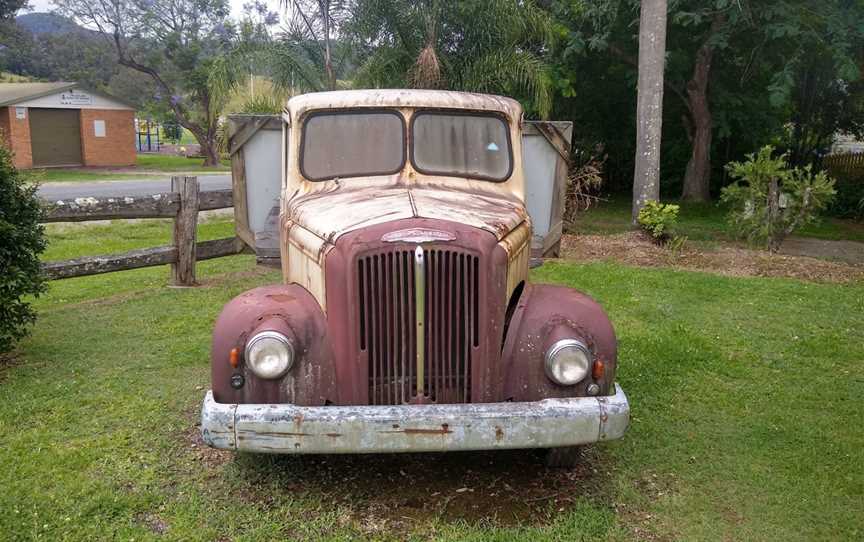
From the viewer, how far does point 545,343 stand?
3.90 metres

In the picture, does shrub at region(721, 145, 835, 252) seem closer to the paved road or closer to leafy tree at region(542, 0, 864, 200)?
leafy tree at region(542, 0, 864, 200)

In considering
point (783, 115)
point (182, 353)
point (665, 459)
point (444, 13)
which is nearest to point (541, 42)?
point (444, 13)

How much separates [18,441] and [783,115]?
20381mm

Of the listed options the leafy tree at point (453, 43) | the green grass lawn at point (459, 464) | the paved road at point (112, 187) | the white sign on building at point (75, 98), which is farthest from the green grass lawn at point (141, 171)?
the green grass lawn at point (459, 464)

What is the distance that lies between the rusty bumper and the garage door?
95.7 ft

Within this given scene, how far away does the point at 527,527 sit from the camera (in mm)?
3730

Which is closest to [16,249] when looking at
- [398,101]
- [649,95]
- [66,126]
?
[398,101]

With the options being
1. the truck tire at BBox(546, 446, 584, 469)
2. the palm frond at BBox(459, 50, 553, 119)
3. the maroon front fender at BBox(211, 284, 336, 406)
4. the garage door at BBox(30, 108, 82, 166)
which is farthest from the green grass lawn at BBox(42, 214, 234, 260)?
the garage door at BBox(30, 108, 82, 166)

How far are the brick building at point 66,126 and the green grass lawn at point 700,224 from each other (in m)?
21.3

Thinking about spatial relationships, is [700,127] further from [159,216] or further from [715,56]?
[159,216]

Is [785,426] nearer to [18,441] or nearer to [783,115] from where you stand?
[18,441]

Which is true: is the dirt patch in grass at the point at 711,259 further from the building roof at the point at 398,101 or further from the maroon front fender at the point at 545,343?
the maroon front fender at the point at 545,343

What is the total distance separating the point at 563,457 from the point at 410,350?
3.85ft

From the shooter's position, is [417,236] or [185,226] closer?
[417,236]
